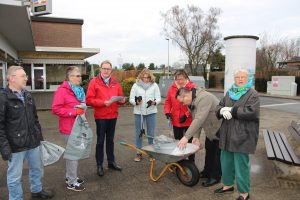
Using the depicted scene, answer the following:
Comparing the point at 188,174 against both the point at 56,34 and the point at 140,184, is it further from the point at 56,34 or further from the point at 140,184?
the point at 56,34

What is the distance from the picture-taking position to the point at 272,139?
5.20 meters

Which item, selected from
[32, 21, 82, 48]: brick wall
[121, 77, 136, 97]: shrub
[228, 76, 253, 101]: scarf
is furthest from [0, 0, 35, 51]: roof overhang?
[32, 21, 82, 48]: brick wall

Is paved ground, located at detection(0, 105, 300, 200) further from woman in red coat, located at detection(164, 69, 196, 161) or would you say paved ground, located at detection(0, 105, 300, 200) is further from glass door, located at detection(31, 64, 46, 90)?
glass door, located at detection(31, 64, 46, 90)

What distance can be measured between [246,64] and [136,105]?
4760 mm

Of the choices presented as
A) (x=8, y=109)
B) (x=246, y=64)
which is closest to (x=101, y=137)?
(x=8, y=109)

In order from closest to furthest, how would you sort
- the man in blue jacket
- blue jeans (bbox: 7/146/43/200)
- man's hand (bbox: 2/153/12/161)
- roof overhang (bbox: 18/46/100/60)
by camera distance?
man's hand (bbox: 2/153/12/161) < the man in blue jacket < blue jeans (bbox: 7/146/43/200) < roof overhang (bbox: 18/46/100/60)

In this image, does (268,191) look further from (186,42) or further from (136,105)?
(186,42)

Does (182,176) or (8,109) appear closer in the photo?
(8,109)

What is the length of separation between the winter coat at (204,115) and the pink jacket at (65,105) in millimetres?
1647

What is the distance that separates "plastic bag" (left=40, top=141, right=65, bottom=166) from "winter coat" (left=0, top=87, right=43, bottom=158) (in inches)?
14.9

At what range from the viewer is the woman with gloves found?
3391 mm

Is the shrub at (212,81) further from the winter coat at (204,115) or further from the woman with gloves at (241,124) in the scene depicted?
the woman with gloves at (241,124)

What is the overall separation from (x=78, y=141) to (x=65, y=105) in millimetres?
540

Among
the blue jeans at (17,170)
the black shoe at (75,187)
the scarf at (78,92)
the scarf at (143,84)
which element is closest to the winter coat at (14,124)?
the blue jeans at (17,170)
